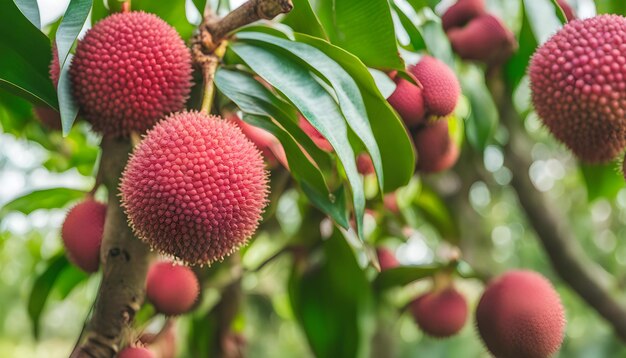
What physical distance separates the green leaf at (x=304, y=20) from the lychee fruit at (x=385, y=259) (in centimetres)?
45

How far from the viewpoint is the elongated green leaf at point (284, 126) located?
67cm

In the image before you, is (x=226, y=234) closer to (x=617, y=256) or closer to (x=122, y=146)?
(x=122, y=146)

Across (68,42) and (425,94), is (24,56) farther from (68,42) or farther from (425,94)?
(425,94)

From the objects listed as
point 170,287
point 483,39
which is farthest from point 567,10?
point 170,287

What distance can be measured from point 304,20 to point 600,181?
0.66 metres

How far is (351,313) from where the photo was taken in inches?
39.0

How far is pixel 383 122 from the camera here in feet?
2.31

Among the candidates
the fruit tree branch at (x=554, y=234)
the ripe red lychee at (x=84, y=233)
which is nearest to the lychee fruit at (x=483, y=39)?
the fruit tree branch at (x=554, y=234)

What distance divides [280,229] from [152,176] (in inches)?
29.7

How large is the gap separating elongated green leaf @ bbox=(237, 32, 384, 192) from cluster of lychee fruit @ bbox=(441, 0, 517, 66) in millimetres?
371

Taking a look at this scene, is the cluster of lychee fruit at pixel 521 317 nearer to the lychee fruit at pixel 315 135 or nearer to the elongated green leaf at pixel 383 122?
the elongated green leaf at pixel 383 122

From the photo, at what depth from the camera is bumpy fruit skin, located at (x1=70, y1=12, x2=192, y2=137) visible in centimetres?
63

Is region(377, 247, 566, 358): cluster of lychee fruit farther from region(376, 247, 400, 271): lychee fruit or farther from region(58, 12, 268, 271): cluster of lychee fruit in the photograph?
region(58, 12, 268, 271): cluster of lychee fruit

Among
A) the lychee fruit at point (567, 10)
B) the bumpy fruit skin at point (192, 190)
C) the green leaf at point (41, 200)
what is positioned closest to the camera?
the bumpy fruit skin at point (192, 190)
